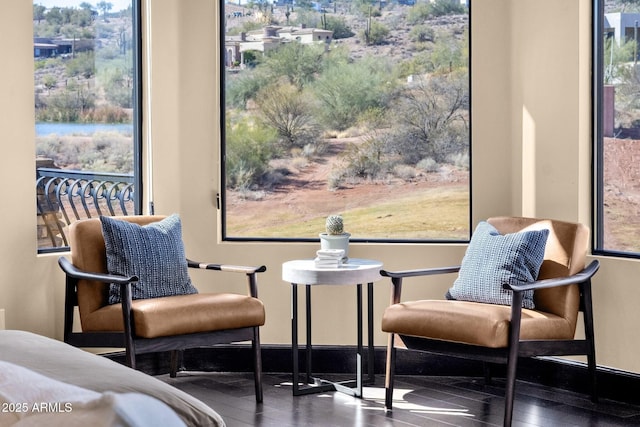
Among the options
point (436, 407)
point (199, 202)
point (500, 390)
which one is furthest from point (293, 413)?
point (199, 202)

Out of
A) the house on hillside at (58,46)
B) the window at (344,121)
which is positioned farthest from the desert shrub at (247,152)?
the house on hillside at (58,46)

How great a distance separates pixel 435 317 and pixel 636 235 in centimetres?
117

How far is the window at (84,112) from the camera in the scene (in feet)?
15.5

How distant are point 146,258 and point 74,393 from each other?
320cm

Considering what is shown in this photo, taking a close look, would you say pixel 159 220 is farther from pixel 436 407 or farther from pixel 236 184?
pixel 436 407

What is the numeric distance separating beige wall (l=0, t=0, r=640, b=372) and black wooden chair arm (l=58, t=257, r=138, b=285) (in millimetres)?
244

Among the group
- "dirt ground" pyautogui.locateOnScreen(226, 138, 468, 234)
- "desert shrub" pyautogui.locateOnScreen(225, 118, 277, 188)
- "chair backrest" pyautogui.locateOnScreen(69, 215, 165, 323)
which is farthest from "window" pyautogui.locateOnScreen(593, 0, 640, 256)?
"chair backrest" pyautogui.locateOnScreen(69, 215, 165, 323)

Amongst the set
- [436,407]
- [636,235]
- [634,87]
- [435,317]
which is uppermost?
[634,87]

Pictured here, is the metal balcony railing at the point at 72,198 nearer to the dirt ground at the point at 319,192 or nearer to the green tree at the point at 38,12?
the dirt ground at the point at 319,192

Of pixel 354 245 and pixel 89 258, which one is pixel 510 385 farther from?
pixel 89 258

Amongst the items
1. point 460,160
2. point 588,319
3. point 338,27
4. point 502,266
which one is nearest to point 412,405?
point 502,266

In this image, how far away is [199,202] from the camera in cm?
521

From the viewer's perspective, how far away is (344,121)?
17.3 feet

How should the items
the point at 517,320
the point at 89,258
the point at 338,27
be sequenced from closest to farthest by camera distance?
the point at 517,320
the point at 89,258
the point at 338,27
